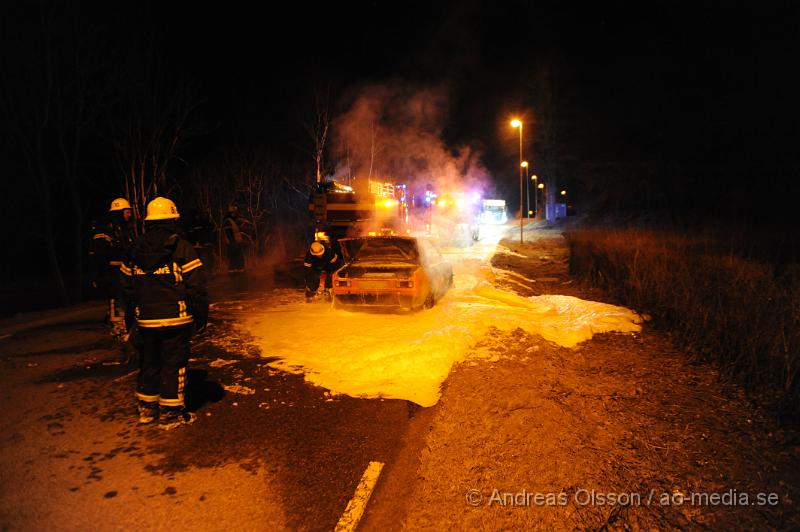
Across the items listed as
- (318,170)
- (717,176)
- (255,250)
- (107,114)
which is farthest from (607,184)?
(107,114)

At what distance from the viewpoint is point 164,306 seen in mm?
4020

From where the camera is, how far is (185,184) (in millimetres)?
19750

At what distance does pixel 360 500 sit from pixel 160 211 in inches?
110

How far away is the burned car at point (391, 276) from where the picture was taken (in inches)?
319

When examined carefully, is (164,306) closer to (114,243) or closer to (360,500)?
(360,500)

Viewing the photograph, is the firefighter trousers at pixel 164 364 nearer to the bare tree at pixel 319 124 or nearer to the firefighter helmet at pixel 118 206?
the firefighter helmet at pixel 118 206

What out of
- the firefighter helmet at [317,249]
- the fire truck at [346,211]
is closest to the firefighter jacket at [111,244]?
the firefighter helmet at [317,249]

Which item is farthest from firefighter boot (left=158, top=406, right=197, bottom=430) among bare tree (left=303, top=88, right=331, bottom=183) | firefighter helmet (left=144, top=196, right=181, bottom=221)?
bare tree (left=303, top=88, right=331, bottom=183)

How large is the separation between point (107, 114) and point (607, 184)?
33.8 metres

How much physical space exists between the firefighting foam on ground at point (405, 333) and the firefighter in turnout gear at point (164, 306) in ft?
4.96

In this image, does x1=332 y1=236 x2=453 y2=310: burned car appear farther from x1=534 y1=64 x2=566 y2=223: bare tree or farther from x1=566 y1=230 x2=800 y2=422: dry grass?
x1=534 y1=64 x2=566 y2=223: bare tree

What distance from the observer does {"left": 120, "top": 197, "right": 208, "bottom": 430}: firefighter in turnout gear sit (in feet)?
13.2

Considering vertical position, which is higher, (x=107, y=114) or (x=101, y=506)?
(x=107, y=114)

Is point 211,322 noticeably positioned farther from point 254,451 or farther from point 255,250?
point 255,250
